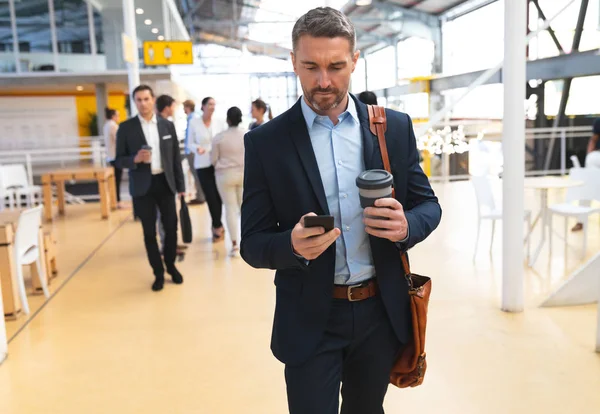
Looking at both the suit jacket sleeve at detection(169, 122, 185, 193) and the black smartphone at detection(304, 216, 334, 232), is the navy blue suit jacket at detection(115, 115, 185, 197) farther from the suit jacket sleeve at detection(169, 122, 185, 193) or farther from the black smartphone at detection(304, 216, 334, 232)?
the black smartphone at detection(304, 216, 334, 232)

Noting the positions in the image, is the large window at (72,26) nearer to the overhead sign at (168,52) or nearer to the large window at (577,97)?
the overhead sign at (168,52)

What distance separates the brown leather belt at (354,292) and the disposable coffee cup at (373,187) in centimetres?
28

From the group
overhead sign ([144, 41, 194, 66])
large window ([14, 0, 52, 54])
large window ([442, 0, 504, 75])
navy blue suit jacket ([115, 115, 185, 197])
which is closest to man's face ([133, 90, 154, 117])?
navy blue suit jacket ([115, 115, 185, 197])

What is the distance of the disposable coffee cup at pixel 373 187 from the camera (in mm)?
1375

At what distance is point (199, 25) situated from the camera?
2905 cm

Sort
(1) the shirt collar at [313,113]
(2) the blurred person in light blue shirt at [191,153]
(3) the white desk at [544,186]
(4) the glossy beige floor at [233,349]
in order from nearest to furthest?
(1) the shirt collar at [313,113], (4) the glossy beige floor at [233,349], (3) the white desk at [544,186], (2) the blurred person in light blue shirt at [191,153]

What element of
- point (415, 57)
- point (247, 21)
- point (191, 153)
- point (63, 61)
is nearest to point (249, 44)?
point (247, 21)

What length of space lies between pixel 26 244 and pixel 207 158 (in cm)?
275

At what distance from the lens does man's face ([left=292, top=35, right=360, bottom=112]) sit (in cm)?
142

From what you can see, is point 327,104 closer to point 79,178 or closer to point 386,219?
point 386,219

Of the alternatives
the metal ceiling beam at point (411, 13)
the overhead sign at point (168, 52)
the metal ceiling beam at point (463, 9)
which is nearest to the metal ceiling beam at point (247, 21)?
the metal ceiling beam at point (411, 13)

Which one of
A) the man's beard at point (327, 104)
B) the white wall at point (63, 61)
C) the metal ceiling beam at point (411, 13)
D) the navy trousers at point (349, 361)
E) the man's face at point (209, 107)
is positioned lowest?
the navy trousers at point (349, 361)

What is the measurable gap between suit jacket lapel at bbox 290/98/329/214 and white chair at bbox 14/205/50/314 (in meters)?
3.59

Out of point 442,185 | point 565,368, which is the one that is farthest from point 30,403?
point 442,185
